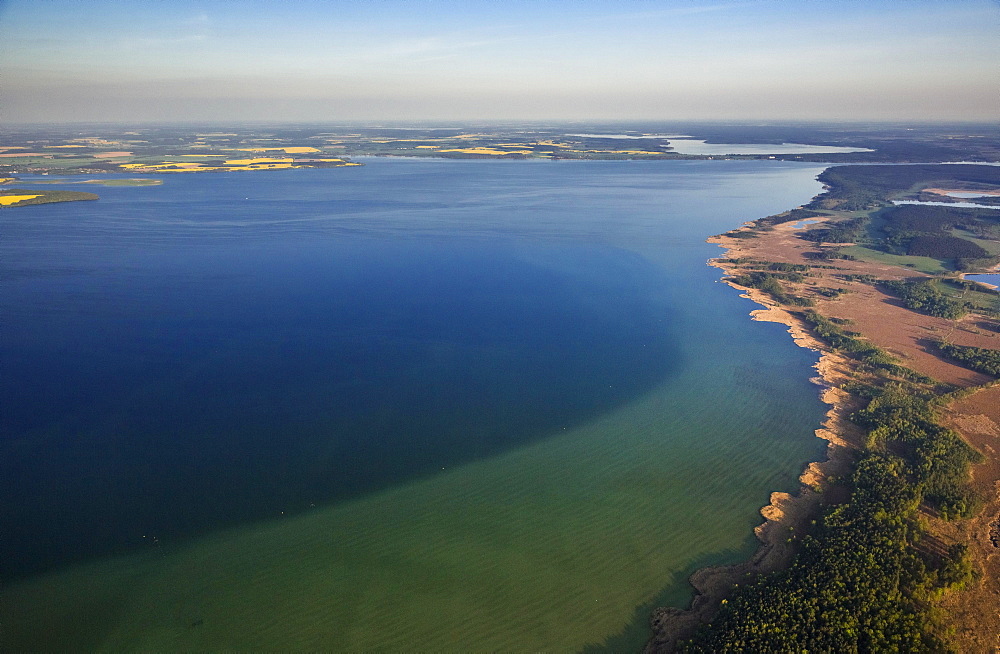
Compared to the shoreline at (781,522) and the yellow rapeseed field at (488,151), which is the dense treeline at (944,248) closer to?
the shoreline at (781,522)

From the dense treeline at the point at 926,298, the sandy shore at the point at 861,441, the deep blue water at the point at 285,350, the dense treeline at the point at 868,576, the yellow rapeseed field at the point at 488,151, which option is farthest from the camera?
the yellow rapeseed field at the point at 488,151

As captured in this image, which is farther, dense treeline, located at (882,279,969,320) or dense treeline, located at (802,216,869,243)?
dense treeline, located at (802,216,869,243)

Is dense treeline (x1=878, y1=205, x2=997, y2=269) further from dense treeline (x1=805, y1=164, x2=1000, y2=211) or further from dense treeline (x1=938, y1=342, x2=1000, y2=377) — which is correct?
dense treeline (x1=938, y1=342, x2=1000, y2=377)

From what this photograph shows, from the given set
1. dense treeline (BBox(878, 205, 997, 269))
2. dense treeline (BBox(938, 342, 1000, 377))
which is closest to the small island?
dense treeline (BBox(938, 342, 1000, 377))

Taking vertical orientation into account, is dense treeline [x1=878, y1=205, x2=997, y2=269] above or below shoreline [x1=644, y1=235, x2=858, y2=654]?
above

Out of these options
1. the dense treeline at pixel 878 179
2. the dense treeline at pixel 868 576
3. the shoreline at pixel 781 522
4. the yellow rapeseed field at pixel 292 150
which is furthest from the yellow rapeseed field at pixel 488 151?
the dense treeline at pixel 868 576

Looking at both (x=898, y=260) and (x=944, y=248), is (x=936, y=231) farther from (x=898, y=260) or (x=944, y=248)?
(x=898, y=260)

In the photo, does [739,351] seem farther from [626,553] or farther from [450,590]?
[450,590]
